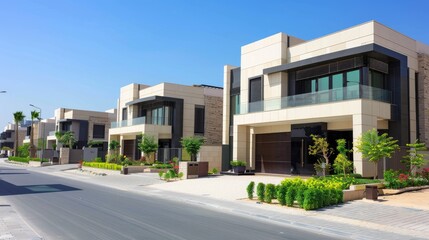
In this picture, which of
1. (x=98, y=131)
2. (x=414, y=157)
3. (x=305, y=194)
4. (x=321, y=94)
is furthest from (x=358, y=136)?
(x=98, y=131)

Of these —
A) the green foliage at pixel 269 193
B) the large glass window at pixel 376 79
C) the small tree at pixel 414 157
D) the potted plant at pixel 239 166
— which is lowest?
the green foliage at pixel 269 193

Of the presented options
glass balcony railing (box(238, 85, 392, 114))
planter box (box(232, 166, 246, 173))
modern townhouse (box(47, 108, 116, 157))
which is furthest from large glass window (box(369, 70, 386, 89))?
modern townhouse (box(47, 108, 116, 157))

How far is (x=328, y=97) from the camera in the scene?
80.2 feet

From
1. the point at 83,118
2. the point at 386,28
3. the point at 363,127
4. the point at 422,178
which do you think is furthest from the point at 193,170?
the point at 83,118

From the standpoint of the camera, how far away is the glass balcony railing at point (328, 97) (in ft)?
75.1

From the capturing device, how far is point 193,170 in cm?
2844

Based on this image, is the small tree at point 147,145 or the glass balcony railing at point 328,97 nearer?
the glass balcony railing at point 328,97

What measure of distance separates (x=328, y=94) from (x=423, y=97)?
26.5 ft

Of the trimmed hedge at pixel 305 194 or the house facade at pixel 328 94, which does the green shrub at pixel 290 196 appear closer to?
the trimmed hedge at pixel 305 194

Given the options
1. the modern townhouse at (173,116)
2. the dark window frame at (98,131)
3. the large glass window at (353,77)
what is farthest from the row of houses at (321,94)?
the dark window frame at (98,131)

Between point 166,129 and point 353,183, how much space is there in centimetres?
2914

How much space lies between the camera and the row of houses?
938 inches

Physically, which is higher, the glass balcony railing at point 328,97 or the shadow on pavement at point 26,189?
the glass balcony railing at point 328,97

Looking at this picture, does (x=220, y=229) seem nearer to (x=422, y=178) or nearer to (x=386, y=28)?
(x=422, y=178)
